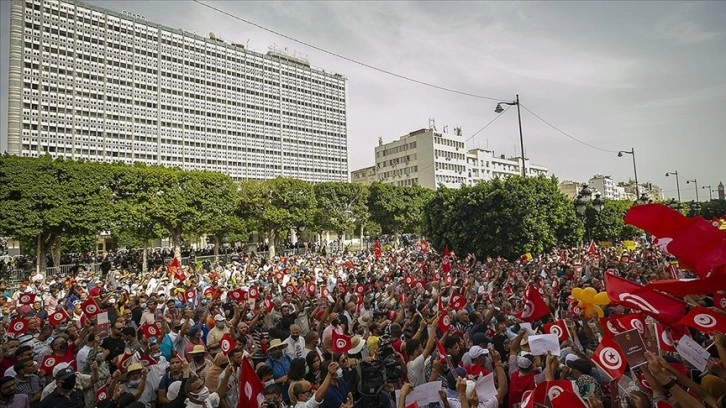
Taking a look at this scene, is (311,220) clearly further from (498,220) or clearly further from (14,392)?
(14,392)

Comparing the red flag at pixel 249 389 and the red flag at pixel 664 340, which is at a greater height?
the red flag at pixel 664 340

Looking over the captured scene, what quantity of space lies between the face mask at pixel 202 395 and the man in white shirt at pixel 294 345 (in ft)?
6.44

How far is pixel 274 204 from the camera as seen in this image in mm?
47094

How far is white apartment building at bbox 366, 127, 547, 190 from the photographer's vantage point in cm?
9212

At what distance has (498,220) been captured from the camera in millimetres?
25188

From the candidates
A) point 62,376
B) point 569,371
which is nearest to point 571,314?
point 569,371

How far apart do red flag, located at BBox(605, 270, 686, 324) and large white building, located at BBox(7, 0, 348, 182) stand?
3220 inches

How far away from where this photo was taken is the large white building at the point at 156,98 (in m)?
69.9

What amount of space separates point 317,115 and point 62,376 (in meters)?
101

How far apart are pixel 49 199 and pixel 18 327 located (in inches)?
1076

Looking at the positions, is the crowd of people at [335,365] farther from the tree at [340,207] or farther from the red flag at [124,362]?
the tree at [340,207]

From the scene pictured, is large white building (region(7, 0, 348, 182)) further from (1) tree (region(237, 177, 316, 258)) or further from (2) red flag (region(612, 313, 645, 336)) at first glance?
(2) red flag (region(612, 313, 645, 336))

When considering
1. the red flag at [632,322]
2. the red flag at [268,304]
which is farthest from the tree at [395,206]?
the red flag at [632,322]

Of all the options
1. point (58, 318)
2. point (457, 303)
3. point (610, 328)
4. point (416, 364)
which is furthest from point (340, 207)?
point (416, 364)
